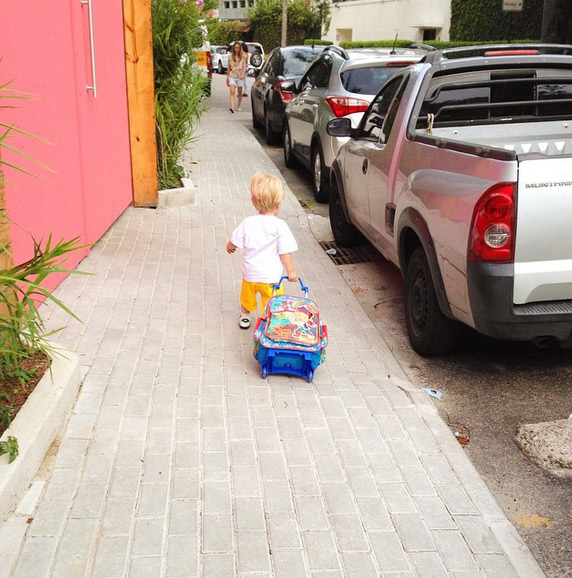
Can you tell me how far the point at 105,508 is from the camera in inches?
130

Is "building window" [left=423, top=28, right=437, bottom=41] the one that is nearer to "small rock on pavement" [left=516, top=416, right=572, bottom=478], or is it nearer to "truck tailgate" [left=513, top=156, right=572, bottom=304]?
"truck tailgate" [left=513, top=156, right=572, bottom=304]

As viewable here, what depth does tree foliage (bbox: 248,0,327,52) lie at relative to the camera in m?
55.1

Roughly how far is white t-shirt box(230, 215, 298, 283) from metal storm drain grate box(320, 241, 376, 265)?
2.60 m


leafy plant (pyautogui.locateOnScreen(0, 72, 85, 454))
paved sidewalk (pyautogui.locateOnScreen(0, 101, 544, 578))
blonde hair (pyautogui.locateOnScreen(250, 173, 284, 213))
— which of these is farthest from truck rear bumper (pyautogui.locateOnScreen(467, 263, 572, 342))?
leafy plant (pyautogui.locateOnScreen(0, 72, 85, 454))

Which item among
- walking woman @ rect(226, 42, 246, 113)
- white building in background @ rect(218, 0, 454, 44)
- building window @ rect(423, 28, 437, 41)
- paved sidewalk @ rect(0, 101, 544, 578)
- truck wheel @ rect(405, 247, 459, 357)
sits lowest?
paved sidewalk @ rect(0, 101, 544, 578)

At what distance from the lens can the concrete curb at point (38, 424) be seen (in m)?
3.21

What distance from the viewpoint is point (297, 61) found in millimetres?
15023

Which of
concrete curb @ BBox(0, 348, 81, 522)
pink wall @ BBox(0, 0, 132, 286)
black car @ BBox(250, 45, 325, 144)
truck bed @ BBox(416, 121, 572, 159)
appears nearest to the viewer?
concrete curb @ BBox(0, 348, 81, 522)

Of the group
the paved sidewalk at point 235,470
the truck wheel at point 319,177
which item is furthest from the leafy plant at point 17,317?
the truck wheel at point 319,177

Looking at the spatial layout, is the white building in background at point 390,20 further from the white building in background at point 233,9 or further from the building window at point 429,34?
the white building in background at point 233,9

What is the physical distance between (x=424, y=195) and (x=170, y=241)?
10.7ft

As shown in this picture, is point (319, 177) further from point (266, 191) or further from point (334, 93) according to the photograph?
point (266, 191)

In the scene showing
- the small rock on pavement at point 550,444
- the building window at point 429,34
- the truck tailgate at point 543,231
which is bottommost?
Answer: the small rock on pavement at point 550,444

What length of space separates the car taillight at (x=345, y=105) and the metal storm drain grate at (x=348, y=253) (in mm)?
1953
